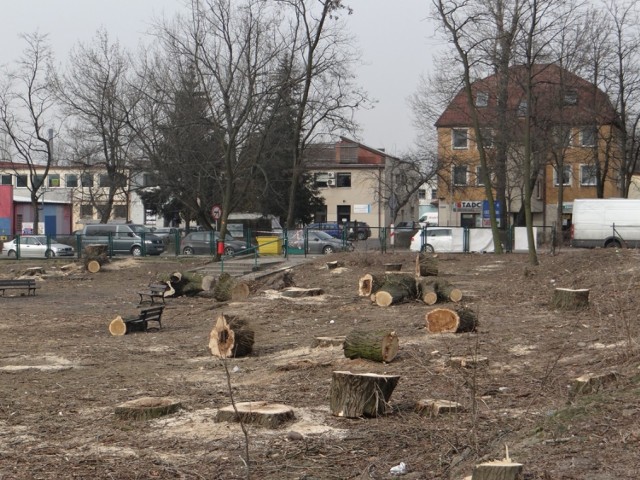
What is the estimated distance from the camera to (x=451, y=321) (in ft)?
51.6

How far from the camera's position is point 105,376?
1358 centimetres

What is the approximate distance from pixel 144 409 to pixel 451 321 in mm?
6826

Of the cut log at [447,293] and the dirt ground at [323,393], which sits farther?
the cut log at [447,293]

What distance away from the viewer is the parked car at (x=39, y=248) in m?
46.8

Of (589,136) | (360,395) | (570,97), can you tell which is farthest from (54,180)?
(360,395)

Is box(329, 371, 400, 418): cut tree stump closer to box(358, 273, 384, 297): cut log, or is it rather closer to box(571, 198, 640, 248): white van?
box(358, 273, 384, 297): cut log

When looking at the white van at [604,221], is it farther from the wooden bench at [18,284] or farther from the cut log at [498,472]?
the cut log at [498,472]

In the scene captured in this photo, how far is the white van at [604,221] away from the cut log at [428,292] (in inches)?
963

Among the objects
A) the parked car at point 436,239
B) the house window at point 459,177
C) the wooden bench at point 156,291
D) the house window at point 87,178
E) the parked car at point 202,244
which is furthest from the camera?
the house window at point 87,178

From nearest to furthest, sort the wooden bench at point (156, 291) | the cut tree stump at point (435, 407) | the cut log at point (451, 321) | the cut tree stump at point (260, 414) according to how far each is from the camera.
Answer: the cut tree stump at point (260, 414) < the cut tree stump at point (435, 407) < the cut log at point (451, 321) < the wooden bench at point (156, 291)

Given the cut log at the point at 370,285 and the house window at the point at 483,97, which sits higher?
the house window at the point at 483,97

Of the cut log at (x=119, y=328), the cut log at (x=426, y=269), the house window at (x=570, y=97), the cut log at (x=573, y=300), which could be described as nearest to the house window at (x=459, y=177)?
the house window at (x=570, y=97)

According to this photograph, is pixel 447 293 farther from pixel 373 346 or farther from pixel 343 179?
pixel 343 179

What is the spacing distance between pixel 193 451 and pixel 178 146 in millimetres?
40719
